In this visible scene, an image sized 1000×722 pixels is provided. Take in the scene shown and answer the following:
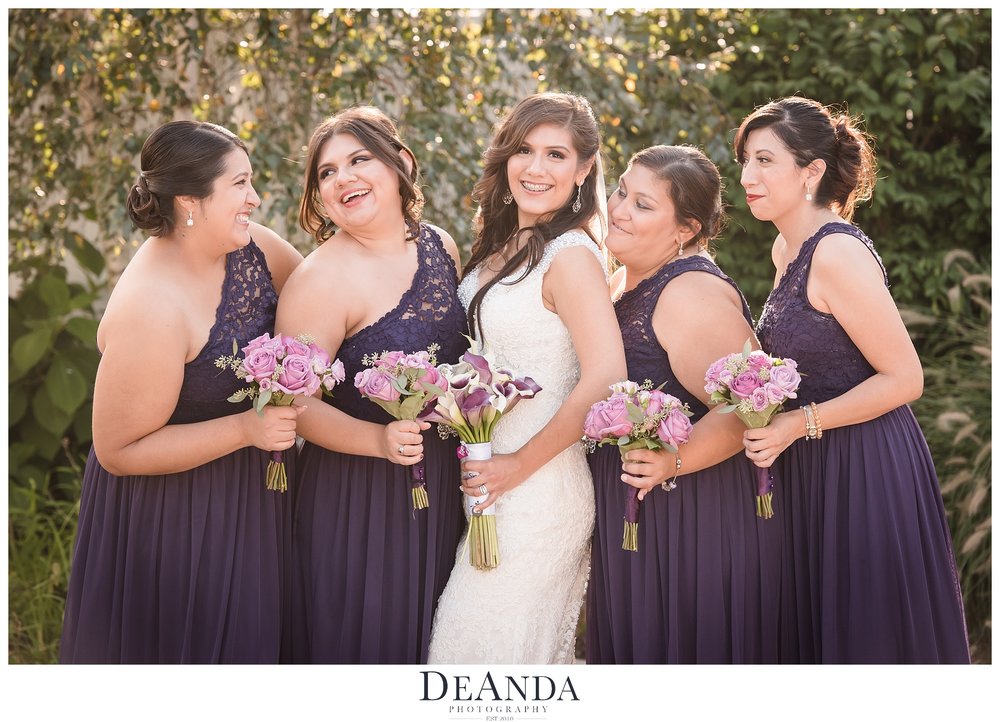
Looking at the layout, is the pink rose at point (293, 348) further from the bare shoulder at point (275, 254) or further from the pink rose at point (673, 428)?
the pink rose at point (673, 428)

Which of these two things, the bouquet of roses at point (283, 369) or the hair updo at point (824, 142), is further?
the hair updo at point (824, 142)

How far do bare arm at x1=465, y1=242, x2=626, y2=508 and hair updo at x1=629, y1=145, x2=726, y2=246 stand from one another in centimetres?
45

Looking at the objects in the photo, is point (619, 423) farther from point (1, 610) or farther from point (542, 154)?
point (1, 610)

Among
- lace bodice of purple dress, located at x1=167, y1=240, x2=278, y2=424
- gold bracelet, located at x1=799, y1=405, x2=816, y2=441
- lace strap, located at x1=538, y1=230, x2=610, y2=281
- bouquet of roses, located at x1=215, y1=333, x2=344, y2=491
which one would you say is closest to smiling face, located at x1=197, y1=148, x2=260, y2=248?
lace bodice of purple dress, located at x1=167, y1=240, x2=278, y2=424

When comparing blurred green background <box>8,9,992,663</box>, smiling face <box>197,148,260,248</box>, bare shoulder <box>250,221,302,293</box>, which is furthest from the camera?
blurred green background <box>8,9,992,663</box>

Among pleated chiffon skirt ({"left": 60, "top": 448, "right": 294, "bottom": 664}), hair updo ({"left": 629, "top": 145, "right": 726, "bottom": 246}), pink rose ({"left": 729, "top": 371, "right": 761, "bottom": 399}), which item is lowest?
pleated chiffon skirt ({"left": 60, "top": 448, "right": 294, "bottom": 664})

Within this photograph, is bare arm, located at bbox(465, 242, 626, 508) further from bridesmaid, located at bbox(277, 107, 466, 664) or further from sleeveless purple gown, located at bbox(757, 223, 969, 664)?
sleeveless purple gown, located at bbox(757, 223, 969, 664)

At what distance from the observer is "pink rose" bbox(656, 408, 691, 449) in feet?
10.6

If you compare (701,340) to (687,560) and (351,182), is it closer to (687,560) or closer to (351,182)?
(687,560)

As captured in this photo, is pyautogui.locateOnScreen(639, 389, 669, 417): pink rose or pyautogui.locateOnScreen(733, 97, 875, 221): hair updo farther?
pyautogui.locateOnScreen(733, 97, 875, 221): hair updo

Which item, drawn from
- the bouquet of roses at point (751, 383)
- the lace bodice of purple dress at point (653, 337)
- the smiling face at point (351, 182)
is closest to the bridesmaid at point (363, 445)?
the smiling face at point (351, 182)

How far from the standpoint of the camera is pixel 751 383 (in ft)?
10.4

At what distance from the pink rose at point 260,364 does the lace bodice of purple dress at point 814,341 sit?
1871 millimetres

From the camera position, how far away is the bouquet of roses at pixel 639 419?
126 inches
